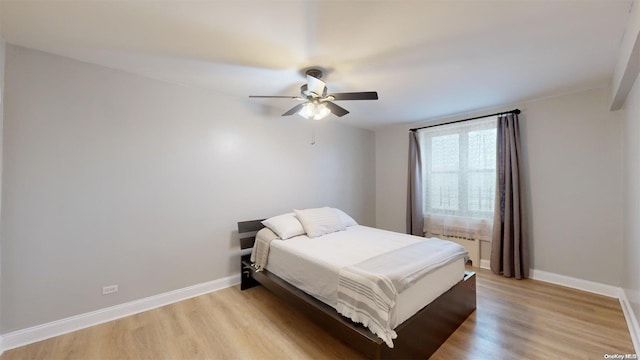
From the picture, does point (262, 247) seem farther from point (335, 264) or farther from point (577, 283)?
point (577, 283)

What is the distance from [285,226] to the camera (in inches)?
117

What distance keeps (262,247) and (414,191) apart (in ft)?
9.48

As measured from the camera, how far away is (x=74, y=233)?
7.41 ft

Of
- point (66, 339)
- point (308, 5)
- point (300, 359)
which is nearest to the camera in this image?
point (308, 5)

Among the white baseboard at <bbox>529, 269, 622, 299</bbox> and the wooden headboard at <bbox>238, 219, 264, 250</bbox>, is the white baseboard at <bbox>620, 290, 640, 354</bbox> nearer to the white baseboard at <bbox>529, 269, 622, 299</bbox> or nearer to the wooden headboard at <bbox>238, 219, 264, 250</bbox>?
the white baseboard at <bbox>529, 269, 622, 299</bbox>

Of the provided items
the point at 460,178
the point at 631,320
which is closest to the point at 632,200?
Result: the point at 631,320

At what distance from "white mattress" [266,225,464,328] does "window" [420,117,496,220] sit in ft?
5.45

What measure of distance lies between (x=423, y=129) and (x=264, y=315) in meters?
3.83

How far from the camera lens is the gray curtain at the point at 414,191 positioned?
173 inches

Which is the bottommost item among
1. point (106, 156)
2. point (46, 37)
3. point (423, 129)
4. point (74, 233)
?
point (74, 233)

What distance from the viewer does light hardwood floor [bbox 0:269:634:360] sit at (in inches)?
75.5

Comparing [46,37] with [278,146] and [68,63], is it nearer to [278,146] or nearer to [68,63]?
[68,63]

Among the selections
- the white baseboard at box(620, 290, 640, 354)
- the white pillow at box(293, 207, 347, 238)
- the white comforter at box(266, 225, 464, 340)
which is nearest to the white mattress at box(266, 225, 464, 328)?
the white comforter at box(266, 225, 464, 340)

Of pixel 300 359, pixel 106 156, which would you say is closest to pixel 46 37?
pixel 106 156
